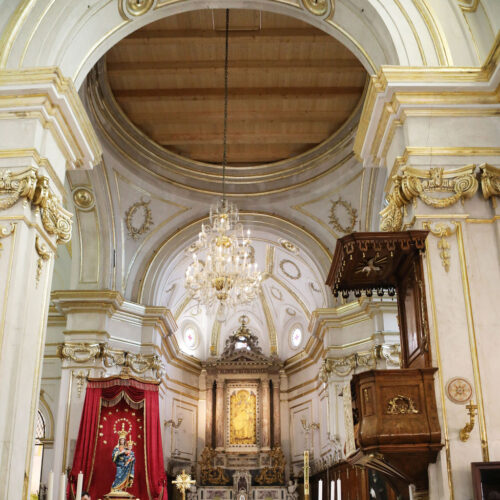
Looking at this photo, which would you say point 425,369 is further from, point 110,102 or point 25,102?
point 110,102

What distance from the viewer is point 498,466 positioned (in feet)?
16.1

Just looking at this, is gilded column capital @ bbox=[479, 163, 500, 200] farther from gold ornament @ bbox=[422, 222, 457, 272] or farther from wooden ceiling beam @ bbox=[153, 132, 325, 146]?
wooden ceiling beam @ bbox=[153, 132, 325, 146]

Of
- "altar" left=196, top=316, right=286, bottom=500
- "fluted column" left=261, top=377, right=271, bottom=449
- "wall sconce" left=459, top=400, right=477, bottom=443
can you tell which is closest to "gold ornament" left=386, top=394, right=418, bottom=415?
"wall sconce" left=459, top=400, right=477, bottom=443

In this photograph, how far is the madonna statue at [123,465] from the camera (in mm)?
10078

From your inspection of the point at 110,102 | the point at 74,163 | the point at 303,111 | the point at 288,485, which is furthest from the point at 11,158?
the point at 288,485

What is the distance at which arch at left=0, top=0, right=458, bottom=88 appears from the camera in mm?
6930

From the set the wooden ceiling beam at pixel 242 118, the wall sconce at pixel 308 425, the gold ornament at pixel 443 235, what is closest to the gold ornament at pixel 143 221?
the wooden ceiling beam at pixel 242 118

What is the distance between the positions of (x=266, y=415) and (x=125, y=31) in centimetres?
1168

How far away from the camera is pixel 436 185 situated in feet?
19.8

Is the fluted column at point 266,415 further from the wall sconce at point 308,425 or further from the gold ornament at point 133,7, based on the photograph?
the gold ornament at point 133,7

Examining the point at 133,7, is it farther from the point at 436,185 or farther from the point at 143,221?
the point at 143,221

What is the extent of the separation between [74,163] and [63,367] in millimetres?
5703

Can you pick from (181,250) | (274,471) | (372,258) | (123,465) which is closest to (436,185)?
(372,258)

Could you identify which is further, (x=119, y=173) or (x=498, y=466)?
(x=119, y=173)
